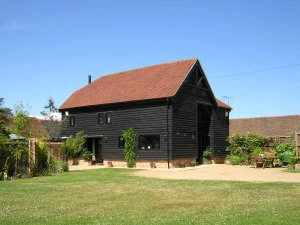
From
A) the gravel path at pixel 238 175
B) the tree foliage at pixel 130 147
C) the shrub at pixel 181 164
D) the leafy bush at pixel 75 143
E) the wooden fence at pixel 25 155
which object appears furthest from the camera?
the leafy bush at pixel 75 143

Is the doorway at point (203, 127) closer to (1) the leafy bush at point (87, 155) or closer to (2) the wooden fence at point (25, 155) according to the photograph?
(1) the leafy bush at point (87, 155)

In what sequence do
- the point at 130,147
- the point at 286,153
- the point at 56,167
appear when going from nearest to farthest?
the point at 56,167, the point at 286,153, the point at 130,147

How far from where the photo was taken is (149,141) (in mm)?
31094

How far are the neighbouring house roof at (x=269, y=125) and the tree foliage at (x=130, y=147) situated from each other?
828 inches

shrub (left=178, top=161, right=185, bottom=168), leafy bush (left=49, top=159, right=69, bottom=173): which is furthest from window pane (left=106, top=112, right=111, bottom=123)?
leafy bush (left=49, top=159, right=69, bottom=173)

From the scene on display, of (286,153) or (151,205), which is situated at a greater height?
(286,153)

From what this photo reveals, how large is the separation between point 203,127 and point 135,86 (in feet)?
24.2

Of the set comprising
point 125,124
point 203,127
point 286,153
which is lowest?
point 286,153

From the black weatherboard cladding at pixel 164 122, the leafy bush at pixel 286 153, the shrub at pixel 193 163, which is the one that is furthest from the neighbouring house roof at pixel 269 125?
the shrub at pixel 193 163

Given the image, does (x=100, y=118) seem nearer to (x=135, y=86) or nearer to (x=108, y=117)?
(x=108, y=117)

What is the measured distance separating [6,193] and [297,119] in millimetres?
39240

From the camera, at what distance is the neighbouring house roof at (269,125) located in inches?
1806

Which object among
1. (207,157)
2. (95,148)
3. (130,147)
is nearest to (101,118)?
(95,148)

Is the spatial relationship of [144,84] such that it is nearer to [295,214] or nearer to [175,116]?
[175,116]
